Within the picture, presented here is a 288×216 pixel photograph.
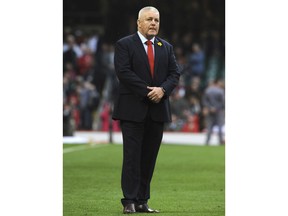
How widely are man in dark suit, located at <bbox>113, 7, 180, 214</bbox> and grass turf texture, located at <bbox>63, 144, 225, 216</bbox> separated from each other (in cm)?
42

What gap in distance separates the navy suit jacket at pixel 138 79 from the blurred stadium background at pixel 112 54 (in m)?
16.9

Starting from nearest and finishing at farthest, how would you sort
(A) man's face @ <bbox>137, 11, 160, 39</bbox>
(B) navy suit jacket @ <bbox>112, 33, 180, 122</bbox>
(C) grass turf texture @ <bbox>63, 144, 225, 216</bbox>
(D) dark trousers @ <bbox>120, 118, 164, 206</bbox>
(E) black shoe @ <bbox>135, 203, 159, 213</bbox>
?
1. (A) man's face @ <bbox>137, 11, 160, 39</bbox>
2. (B) navy suit jacket @ <bbox>112, 33, 180, 122</bbox>
3. (D) dark trousers @ <bbox>120, 118, 164, 206</bbox>
4. (E) black shoe @ <bbox>135, 203, 159, 213</bbox>
5. (C) grass turf texture @ <bbox>63, 144, 225, 216</bbox>

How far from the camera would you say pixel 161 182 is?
48.7 ft

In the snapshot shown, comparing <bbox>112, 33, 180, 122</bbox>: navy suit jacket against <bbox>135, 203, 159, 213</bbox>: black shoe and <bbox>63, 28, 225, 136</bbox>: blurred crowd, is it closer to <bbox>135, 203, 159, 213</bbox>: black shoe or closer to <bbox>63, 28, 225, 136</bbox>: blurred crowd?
<bbox>135, 203, 159, 213</bbox>: black shoe

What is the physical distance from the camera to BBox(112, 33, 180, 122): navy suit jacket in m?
10.5

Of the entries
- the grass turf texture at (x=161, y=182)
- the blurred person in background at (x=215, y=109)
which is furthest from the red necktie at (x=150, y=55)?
the blurred person in background at (x=215, y=109)

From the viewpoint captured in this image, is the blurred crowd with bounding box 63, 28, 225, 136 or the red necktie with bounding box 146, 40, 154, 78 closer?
the red necktie with bounding box 146, 40, 154, 78

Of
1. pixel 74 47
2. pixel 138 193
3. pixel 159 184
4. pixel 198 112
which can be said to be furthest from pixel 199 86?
pixel 138 193

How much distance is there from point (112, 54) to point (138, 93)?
72.0 feet

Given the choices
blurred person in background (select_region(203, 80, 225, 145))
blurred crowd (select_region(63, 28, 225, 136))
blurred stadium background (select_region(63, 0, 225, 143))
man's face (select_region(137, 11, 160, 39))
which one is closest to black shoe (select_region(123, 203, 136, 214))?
man's face (select_region(137, 11, 160, 39))

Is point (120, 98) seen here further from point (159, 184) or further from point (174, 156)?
point (174, 156)

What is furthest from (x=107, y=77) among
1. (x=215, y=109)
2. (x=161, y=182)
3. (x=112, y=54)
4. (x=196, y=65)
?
(x=161, y=182)

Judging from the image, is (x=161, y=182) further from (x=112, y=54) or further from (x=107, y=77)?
(x=112, y=54)

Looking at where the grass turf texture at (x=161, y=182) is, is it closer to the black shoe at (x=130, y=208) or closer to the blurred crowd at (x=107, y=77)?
the black shoe at (x=130, y=208)
